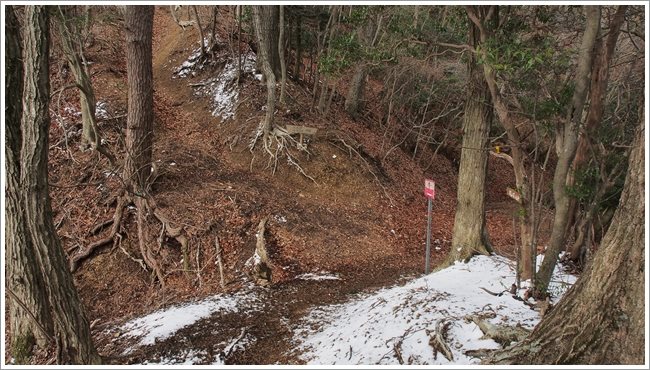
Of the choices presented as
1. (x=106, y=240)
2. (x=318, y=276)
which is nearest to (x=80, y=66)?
(x=106, y=240)

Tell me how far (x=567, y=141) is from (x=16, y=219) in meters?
5.39

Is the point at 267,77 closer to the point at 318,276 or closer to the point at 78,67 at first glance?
the point at 78,67

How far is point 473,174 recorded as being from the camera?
7.18m

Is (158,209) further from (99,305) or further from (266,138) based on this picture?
(266,138)

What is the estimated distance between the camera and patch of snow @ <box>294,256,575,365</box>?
421 cm

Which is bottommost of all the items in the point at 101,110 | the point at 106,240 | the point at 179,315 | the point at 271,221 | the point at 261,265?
the point at 179,315

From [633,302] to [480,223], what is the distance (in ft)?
14.5

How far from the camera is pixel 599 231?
25.6 ft

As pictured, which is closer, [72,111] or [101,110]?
[72,111]

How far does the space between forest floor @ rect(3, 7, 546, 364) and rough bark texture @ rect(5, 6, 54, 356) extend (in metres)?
0.98

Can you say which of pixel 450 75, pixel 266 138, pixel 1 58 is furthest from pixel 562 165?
pixel 450 75

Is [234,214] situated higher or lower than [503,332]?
higher

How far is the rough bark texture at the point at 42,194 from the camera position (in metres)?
3.91

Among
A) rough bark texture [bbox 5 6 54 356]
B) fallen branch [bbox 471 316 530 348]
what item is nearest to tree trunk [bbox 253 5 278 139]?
rough bark texture [bbox 5 6 54 356]
